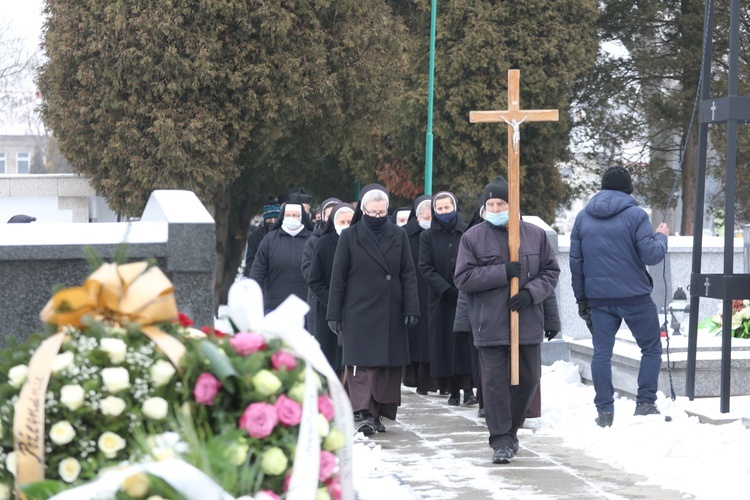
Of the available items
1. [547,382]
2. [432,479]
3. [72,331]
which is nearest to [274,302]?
[547,382]

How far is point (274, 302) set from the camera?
40.8 feet

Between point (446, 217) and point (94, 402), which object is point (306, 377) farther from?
point (446, 217)

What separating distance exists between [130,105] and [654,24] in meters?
17.0

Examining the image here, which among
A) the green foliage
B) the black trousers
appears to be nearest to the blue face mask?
the black trousers

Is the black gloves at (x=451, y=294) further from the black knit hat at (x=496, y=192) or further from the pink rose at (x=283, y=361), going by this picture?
the pink rose at (x=283, y=361)

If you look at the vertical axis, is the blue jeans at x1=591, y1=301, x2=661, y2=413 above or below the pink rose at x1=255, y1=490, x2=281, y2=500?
below

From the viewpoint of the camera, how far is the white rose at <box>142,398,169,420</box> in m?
3.23

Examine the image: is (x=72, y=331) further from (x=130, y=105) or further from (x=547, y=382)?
(x=130, y=105)

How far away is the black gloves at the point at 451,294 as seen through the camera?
1117 cm

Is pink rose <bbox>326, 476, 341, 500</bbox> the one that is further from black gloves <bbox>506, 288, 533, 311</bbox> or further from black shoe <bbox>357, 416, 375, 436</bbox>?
black shoe <bbox>357, 416, 375, 436</bbox>

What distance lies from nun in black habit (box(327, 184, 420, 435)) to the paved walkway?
364mm

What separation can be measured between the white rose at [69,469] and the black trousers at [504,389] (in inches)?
210

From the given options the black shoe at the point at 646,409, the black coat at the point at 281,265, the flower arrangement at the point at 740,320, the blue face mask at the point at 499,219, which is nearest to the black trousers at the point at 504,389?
the blue face mask at the point at 499,219

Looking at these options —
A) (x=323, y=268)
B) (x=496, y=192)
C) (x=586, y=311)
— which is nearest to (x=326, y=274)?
(x=323, y=268)
